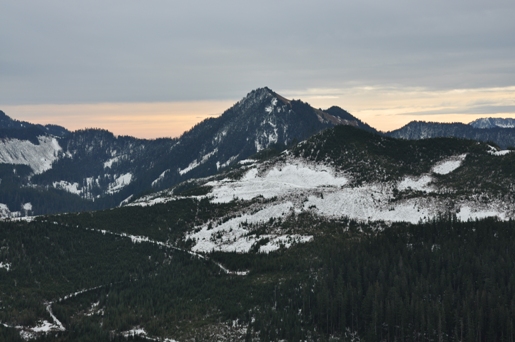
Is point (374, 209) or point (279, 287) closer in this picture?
point (279, 287)

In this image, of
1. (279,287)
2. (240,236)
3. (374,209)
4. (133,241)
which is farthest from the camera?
(374,209)

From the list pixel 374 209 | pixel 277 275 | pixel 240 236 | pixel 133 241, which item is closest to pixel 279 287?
pixel 277 275

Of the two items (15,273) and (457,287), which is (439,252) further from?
(15,273)

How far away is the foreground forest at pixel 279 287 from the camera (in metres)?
103

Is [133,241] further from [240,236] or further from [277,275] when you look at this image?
A: [277,275]

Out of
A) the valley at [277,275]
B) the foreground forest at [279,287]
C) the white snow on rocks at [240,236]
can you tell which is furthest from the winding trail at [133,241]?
the white snow on rocks at [240,236]

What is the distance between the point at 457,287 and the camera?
370ft

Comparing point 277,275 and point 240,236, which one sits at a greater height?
point 240,236

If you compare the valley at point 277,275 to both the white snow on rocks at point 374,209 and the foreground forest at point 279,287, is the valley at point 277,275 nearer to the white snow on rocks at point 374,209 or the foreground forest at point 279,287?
the foreground forest at point 279,287

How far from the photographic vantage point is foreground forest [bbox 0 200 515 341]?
10312 cm

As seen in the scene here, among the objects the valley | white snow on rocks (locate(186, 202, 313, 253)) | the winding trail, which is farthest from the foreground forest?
white snow on rocks (locate(186, 202, 313, 253))

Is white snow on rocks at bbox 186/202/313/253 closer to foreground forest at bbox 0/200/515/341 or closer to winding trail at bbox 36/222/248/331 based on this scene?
foreground forest at bbox 0/200/515/341

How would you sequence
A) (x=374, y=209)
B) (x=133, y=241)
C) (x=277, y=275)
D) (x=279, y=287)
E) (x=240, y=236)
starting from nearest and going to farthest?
(x=279, y=287), (x=277, y=275), (x=133, y=241), (x=240, y=236), (x=374, y=209)

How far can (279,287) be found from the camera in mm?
124000
